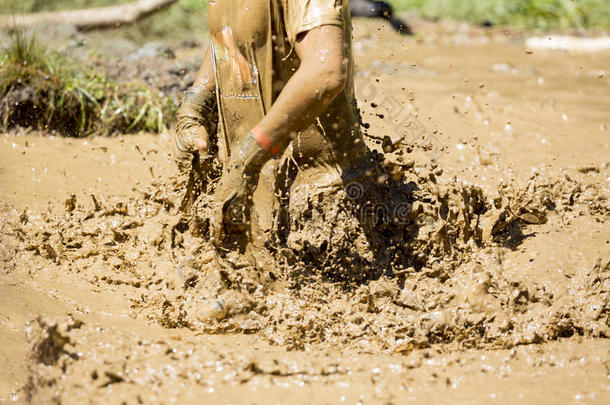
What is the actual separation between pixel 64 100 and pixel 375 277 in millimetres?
3147

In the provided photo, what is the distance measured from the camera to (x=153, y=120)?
16.7ft

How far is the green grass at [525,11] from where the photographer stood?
31.1ft

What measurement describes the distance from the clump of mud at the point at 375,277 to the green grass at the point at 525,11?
692 cm

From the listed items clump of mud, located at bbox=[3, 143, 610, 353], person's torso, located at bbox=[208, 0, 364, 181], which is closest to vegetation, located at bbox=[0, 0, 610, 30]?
clump of mud, located at bbox=[3, 143, 610, 353]

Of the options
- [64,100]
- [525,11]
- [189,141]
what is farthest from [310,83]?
[525,11]

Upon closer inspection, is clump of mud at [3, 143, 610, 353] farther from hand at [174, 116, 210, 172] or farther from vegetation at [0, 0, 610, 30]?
vegetation at [0, 0, 610, 30]

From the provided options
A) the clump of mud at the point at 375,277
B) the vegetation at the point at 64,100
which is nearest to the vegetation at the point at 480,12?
the vegetation at the point at 64,100

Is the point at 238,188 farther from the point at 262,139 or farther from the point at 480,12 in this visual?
the point at 480,12

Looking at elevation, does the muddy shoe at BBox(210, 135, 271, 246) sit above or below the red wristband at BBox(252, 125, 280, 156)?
below

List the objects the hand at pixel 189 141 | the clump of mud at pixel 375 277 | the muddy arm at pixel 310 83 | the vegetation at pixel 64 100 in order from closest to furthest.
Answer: the muddy arm at pixel 310 83, the clump of mud at pixel 375 277, the hand at pixel 189 141, the vegetation at pixel 64 100

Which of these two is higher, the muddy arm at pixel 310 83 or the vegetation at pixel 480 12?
the muddy arm at pixel 310 83

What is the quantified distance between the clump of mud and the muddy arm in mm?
611

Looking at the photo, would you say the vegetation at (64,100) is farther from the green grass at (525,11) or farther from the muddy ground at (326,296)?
the green grass at (525,11)

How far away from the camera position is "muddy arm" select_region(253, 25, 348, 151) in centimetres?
234
